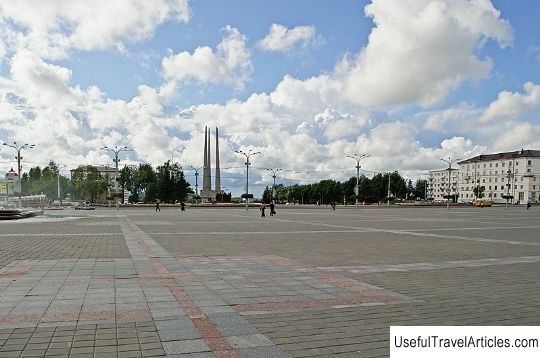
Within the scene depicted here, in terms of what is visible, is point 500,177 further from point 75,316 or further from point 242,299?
point 75,316

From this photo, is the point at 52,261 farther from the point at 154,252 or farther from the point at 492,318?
the point at 492,318

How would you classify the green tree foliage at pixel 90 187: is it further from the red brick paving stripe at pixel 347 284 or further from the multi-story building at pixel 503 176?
the red brick paving stripe at pixel 347 284

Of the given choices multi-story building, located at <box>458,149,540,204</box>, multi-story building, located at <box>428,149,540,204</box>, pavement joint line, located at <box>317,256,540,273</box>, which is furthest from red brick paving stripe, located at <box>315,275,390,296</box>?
multi-story building, located at <box>458,149,540,204</box>

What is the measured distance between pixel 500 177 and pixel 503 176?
1550mm

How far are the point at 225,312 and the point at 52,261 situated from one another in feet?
21.3

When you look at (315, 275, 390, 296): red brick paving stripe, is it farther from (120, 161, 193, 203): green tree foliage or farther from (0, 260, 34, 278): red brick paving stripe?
(120, 161, 193, 203): green tree foliage

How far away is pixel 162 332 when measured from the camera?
523 centimetres

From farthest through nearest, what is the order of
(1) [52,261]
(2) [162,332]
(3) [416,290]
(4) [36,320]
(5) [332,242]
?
1. (5) [332,242]
2. (1) [52,261]
3. (3) [416,290]
4. (4) [36,320]
5. (2) [162,332]

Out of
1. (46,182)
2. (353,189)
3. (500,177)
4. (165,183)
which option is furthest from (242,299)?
(500,177)

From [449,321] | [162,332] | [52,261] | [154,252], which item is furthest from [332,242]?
[162,332]

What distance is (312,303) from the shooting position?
6793 millimetres

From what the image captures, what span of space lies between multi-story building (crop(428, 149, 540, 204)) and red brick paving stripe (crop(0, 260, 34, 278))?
5044 inches

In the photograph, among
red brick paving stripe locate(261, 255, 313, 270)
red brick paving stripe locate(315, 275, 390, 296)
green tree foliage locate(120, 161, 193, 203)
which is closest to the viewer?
red brick paving stripe locate(315, 275, 390, 296)

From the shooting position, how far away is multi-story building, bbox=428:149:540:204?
138625 millimetres
